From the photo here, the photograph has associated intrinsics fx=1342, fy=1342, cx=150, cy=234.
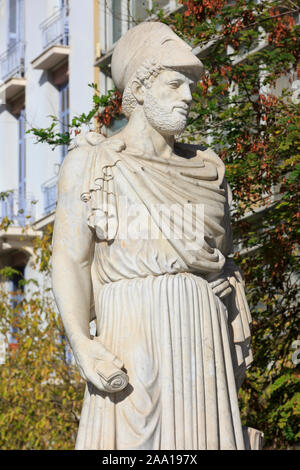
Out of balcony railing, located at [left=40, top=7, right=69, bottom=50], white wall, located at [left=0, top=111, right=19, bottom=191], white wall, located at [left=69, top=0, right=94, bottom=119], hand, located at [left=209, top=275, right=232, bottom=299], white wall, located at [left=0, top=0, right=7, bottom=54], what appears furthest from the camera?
white wall, located at [left=0, top=111, right=19, bottom=191]

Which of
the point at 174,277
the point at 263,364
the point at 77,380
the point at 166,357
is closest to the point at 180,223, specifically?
the point at 174,277

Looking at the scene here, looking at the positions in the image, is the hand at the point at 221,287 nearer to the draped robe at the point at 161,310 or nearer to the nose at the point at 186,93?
the draped robe at the point at 161,310

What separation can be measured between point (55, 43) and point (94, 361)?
30.7 m

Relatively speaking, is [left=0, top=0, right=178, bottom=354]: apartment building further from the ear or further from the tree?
the ear

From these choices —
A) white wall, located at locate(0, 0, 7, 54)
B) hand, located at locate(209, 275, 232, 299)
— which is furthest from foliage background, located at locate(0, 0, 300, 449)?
white wall, located at locate(0, 0, 7, 54)

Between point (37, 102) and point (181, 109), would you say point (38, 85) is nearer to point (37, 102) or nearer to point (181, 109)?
point (37, 102)

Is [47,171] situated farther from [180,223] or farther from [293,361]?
[180,223]

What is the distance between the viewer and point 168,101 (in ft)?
26.1

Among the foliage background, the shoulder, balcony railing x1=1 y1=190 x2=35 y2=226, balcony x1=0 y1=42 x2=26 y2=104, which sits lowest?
balcony railing x1=1 y1=190 x2=35 y2=226

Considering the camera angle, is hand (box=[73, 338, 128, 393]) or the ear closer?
hand (box=[73, 338, 128, 393])

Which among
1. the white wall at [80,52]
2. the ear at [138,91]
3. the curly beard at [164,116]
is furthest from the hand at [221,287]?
the white wall at [80,52]

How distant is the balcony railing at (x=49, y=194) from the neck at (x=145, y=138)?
28447 millimetres

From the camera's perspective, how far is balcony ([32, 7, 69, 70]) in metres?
36.8

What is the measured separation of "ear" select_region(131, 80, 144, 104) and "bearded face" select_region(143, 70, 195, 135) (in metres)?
0.06
